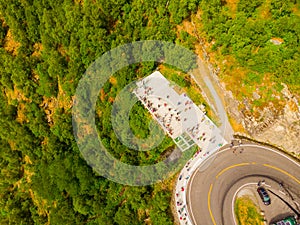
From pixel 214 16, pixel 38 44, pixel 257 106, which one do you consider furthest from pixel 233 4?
pixel 38 44

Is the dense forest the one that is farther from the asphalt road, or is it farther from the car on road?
the car on road

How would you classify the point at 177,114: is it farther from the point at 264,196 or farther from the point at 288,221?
the point at 288,221

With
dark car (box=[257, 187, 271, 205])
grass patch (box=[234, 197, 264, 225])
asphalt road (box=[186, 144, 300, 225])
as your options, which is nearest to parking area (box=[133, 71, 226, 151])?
asphalt road (box=[186, 144, 300, 225])

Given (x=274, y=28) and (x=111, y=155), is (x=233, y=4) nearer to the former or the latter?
(x=274, y=28)

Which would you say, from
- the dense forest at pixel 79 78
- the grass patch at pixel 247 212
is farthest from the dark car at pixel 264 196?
the dense forest at pixel 79 78

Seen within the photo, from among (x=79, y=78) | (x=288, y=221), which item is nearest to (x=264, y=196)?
(x=288, y=221)

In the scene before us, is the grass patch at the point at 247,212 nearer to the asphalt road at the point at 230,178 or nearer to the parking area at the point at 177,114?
the asphalt road at the point at 230,178
